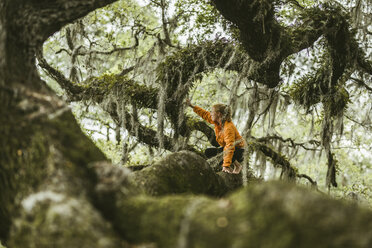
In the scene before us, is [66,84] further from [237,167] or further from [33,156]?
[33,156]

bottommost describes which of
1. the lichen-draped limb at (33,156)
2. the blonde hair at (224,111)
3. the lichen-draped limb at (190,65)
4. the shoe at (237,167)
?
the shoe at (237,167)

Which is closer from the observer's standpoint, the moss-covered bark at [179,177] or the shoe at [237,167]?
the moss-covered bark at [179,177]

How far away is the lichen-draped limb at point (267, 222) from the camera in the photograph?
153 centimetres

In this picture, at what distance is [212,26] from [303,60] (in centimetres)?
232

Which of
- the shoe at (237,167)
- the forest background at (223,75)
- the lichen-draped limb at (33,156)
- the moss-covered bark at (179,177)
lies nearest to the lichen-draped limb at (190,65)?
the forest background at (223,75)

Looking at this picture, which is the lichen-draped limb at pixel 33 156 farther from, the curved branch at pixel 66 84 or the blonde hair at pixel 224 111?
the curved branch at pixel 66 84

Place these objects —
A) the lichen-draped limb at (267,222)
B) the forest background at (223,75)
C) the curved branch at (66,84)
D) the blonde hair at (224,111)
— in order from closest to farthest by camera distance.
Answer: the lichen-draped limb at (267,222) → the blonde hair at (224,111) → the forest background at (223,75) → the curved branch at (66,84)

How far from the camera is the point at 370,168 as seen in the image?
22875mm

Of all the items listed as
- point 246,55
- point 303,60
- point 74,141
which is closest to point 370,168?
point 303,60

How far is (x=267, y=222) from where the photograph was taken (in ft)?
5.32

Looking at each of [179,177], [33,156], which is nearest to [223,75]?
[179,177]

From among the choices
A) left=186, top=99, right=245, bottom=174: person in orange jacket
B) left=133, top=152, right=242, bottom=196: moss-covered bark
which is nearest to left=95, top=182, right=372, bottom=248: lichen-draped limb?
left=133, top=152, right=242, bottom=196: moss-covered bark

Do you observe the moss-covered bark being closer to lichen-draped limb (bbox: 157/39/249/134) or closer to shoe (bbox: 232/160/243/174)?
shoe (bbox: 232/160/243/174)

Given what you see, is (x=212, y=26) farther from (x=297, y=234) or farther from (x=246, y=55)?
(x=297, y=234)
